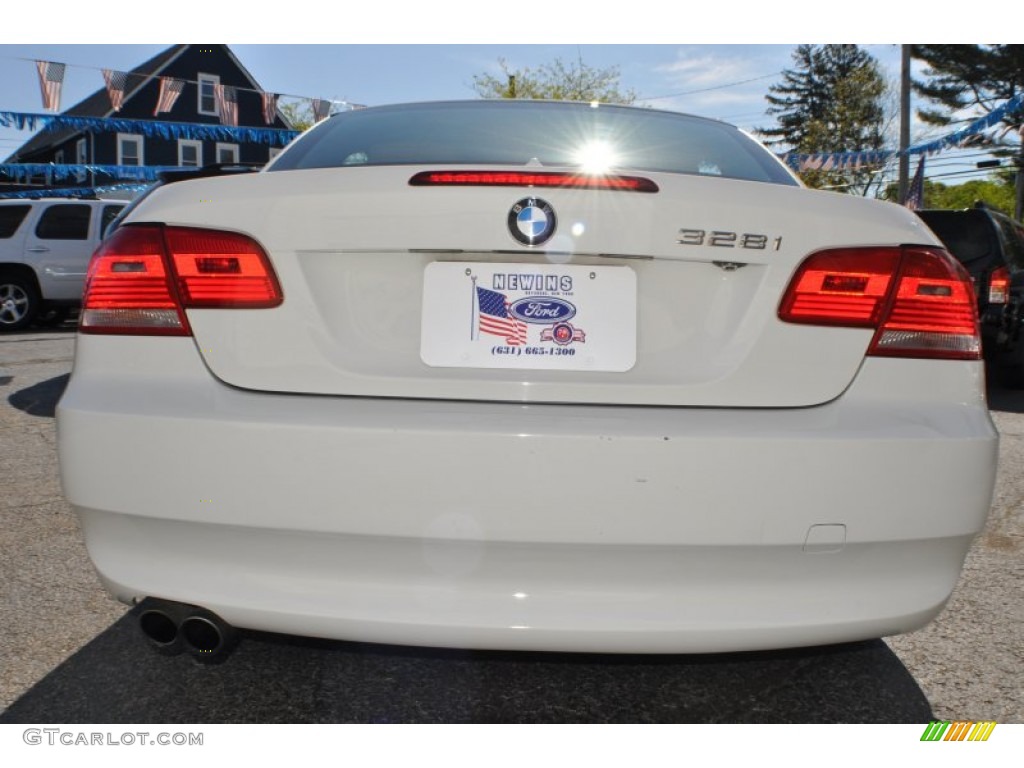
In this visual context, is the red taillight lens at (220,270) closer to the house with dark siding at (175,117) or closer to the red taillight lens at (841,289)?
the red taillight lens at (841,289)

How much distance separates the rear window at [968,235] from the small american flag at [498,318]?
7.36m

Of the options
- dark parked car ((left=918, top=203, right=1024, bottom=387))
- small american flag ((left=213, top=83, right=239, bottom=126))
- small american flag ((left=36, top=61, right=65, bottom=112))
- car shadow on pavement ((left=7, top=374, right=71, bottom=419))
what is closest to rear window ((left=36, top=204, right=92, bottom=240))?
car shadow on pavement ((left=7, top=374, right=71, bottom=419))

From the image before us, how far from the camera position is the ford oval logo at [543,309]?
5.97 ft

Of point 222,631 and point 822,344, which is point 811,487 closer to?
point 822,344

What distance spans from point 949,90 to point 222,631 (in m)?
48.6

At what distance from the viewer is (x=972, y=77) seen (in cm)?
4294

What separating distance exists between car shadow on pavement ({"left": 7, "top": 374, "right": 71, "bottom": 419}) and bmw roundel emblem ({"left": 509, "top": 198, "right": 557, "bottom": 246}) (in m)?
5.32

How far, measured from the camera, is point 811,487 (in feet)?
5.81

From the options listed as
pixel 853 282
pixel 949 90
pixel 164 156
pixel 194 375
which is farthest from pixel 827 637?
pixel 949 90

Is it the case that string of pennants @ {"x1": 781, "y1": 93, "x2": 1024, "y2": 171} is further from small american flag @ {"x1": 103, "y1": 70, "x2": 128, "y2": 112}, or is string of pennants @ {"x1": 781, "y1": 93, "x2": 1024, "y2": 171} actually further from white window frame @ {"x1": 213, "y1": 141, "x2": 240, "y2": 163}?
white window frame @ {"x1": 213, "y1": 141, "x2": 240, "y2": 163}

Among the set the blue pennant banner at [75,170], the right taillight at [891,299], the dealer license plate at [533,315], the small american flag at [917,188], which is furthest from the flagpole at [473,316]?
the blue pennant banner at [75,170]

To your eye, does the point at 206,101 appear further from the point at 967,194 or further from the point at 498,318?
the point at 967,194

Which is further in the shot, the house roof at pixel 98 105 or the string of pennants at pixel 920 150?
the house roof at pixel 98 105

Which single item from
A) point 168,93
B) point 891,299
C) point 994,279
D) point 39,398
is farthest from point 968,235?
point 168,93
